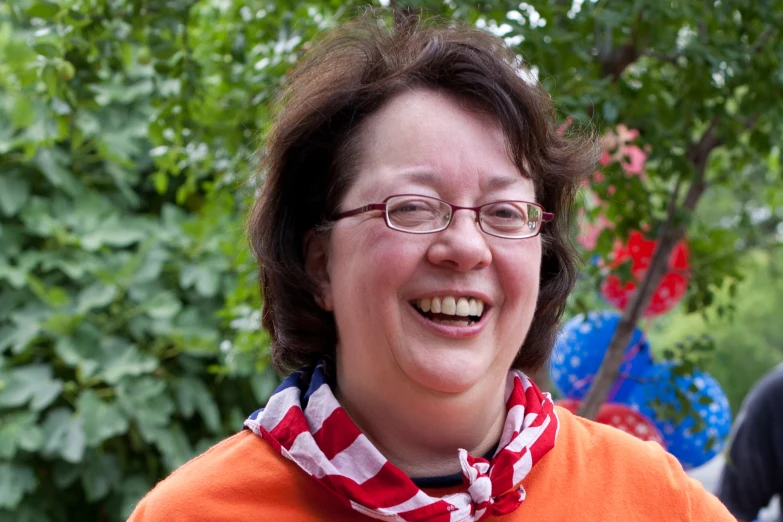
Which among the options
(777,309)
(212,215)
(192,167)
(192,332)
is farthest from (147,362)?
(777,309)

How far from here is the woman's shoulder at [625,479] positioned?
136 centimetres

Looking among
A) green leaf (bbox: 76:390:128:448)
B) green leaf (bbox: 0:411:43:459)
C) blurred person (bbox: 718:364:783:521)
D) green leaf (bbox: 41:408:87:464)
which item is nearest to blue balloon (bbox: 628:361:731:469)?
blurred person (bbox: 718:364:783:521)

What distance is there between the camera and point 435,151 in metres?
1.29

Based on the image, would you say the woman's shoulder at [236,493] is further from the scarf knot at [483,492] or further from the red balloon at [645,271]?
the red balloon at [645,271]

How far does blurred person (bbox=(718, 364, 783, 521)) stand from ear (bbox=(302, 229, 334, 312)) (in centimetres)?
188

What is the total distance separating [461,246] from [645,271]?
1402 millimetres

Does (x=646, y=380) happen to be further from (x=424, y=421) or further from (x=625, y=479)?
(x=424, y=421)

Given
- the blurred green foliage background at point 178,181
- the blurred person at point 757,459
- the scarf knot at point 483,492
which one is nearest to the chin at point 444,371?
the scarf knot at point 483,492

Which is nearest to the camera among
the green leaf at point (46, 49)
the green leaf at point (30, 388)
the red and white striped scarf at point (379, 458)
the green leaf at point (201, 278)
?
the red and white striped scarf at point (379, 458)

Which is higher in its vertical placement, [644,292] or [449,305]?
[449,305]

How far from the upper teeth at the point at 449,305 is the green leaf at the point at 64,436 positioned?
2.06 metres

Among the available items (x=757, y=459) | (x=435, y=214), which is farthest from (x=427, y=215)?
(x=757, y=459)

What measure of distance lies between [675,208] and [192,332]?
5.76ft

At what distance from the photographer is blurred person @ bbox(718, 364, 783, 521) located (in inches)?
112
